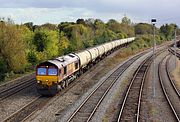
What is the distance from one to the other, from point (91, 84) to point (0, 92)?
31.9ft

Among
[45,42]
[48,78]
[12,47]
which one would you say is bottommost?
[48,78]

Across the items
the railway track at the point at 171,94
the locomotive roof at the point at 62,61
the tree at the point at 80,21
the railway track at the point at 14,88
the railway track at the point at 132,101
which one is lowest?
the railway track at the point at 171,94

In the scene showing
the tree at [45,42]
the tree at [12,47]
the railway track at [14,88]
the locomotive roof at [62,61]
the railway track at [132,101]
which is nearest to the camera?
the railway track at [132,101]

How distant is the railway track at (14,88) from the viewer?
32.7 m

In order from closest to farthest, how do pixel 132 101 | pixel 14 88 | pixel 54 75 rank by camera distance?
pixel 132 101, pixel 54 75, pixel 14 88

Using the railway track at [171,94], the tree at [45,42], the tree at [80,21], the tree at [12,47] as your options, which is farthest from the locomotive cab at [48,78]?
the tree at [80,21]

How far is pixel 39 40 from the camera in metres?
64.9

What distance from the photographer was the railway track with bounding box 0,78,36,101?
32.7 m

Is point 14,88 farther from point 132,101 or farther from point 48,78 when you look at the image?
point 132,101

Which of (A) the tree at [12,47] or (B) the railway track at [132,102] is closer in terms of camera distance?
(B) the railway track at [132,102]

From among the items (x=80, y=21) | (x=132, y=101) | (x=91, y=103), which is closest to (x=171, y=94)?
(x=132, y=101)

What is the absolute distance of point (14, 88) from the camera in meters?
35.9

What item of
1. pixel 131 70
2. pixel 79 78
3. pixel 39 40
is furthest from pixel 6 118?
pixel 39 40

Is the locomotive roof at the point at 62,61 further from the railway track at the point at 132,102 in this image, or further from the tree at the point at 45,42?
the tree at the point at 45,42
